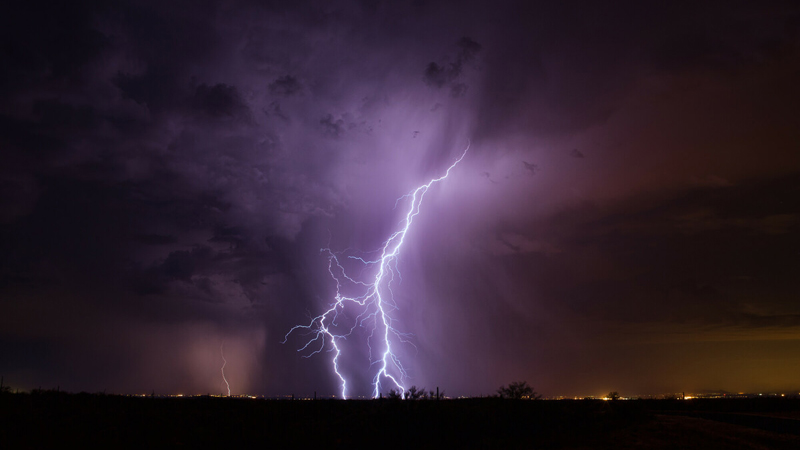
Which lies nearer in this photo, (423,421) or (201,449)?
(201,449)

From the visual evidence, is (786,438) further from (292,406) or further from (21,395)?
(21,395)

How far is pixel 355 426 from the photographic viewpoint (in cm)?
1766

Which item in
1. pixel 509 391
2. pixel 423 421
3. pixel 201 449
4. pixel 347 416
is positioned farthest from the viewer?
pixel 509 391

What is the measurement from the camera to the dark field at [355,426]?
14.3m

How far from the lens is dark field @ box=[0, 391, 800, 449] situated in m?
14.3

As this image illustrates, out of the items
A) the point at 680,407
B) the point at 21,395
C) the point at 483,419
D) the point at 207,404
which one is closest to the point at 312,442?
the point at 483,419

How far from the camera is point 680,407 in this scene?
28.9 meters

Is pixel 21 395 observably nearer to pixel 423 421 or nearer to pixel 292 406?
pixel 292 406

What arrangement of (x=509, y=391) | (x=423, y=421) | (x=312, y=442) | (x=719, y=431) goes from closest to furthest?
(x=312, y=442)
(x=719, y=431)
(x=423, y=421)
(x=509, y=391)

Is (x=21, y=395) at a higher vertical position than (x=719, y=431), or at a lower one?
higher

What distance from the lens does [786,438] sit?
582 inches

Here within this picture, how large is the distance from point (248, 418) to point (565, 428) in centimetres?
1191

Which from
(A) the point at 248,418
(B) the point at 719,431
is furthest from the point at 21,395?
(B) the point at 719,431

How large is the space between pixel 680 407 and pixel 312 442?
24.3 metres
